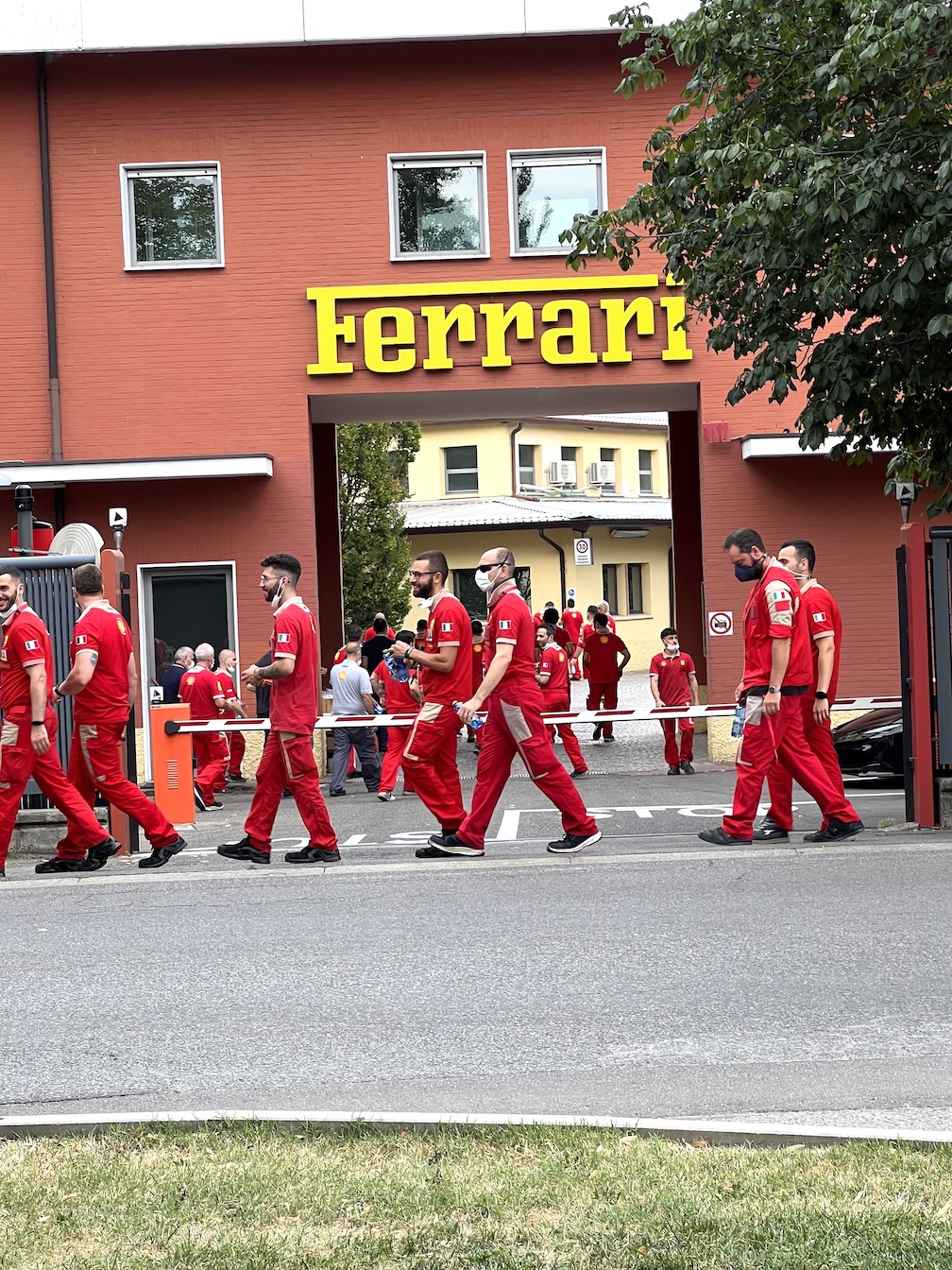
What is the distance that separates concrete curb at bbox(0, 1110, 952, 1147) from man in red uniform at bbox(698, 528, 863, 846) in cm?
583

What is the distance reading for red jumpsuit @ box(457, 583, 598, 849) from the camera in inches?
410

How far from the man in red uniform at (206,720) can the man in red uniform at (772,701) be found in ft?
23.3

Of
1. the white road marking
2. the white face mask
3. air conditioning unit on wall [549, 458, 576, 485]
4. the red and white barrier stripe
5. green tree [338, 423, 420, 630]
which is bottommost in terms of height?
the white road marking

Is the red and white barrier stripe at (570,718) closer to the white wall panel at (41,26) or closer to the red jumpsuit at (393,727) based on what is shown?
the red jumpsuit at (393,727)

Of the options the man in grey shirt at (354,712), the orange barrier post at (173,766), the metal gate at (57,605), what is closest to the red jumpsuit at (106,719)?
the metal gate at (57,605)

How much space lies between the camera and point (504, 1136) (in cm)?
446

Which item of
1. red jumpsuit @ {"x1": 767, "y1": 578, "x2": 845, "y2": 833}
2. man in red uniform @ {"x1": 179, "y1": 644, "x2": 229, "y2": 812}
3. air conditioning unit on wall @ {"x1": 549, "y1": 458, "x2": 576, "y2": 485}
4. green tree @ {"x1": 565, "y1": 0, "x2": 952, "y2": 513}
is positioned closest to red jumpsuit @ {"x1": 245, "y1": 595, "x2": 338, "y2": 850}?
red jumpsuit @ {"x1": 767, "y1": 578, "x2": 845, "y2": 833}

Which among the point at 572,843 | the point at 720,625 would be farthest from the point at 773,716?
the point at 720,625

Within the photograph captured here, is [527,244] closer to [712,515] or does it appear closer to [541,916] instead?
[712,515]

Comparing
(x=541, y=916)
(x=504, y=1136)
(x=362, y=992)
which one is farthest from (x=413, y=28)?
(x=504, y=1136)

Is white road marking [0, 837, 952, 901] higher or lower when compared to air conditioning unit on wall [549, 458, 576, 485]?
lower

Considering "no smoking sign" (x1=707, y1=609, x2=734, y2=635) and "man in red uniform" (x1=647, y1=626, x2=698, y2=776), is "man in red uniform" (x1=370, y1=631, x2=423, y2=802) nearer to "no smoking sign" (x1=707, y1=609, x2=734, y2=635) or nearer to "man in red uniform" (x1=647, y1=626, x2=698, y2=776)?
"man in red uniform" (x1=647, y1=626, x2=698, y2=776)

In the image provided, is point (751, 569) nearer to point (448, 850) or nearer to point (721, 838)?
point (721, 838)

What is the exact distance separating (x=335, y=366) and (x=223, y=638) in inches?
142
